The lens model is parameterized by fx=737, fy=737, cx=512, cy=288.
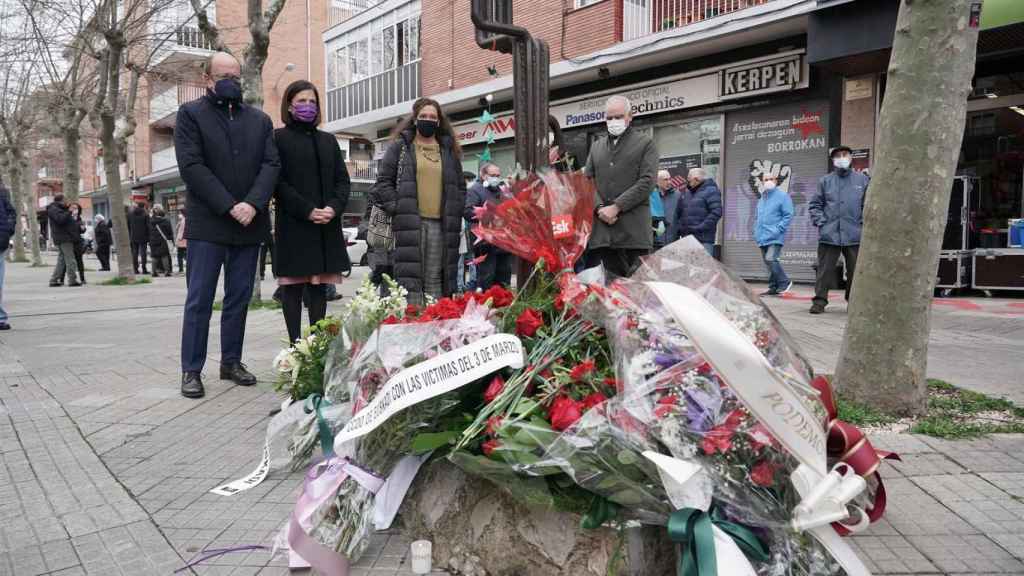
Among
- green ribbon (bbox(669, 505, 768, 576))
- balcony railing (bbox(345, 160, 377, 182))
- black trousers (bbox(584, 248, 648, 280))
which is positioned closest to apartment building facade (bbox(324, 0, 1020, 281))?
black trousers (bbox(584, 248, 648, 280))

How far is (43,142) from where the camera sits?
4016 cm

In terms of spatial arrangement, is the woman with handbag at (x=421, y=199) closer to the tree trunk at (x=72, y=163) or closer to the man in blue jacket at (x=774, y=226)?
the man in blue jacket at (x=774, y=226)

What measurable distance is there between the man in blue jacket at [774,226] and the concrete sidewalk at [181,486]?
5626 mm

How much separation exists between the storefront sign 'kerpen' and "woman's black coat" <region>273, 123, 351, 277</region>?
406 inches

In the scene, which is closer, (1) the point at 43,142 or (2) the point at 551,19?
(2) the point at 551,19

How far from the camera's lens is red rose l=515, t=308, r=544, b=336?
2629 millimetres

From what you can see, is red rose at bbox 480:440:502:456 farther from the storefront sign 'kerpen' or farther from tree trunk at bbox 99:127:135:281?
tree trunk at bbox 99:127:135:281

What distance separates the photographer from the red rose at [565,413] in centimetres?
216

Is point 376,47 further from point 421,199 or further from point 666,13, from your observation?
point 421,199

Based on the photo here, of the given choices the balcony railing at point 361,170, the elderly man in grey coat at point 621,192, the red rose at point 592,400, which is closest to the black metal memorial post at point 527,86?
the elderly man in grey coat at point 621,192

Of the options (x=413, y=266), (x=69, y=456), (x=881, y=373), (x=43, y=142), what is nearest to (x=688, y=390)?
(x=881, y=373)

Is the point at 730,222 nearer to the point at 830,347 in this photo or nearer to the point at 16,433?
the point at 830,347

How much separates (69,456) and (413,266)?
2.42 meters

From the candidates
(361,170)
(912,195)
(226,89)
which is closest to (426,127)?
(226,89)
